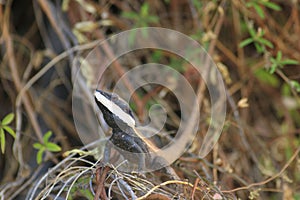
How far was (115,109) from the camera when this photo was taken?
1.17 metres

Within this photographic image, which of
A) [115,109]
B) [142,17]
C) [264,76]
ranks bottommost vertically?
[264,76]

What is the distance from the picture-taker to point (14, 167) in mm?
1824

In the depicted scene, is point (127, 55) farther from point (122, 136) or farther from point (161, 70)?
point (122, 136)

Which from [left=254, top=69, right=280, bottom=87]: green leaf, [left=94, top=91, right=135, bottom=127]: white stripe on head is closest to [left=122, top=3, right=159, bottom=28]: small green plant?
[left=254, top=69, right=280, bottom=87]: green leaf

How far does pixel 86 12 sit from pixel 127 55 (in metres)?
0.21

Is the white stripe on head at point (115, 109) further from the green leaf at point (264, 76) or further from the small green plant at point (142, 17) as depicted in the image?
the green leaf at point (264, 76)

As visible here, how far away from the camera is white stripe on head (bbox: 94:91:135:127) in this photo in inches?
44.6

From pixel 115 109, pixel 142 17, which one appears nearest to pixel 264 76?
pixel 142 17

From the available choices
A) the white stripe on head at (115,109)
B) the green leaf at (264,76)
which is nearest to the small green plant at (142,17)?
the green leaf at (264,76)

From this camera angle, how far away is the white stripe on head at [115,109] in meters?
1.13

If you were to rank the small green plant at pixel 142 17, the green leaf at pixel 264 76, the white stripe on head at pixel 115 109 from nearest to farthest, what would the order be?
the white stripe on head at pixel 115 109
the small green plant at pixel 142 17
the green leaf at pixel 264 76

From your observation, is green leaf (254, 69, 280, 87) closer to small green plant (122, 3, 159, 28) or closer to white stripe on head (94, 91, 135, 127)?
small green plant (122, 3, 159, 28)

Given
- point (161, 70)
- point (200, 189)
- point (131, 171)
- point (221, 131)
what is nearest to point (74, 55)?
point (161, 70)

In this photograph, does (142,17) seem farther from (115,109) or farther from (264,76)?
(115,109)
